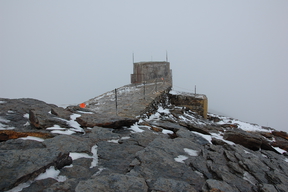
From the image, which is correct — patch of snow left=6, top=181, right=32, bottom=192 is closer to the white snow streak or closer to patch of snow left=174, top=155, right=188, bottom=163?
patch of snow left=174, top=155, right=188, bottom=163

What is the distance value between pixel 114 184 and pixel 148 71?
13.3 m

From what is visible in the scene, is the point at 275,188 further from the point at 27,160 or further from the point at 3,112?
the point at 3,112

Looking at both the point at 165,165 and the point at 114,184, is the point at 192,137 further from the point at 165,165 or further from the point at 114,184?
the point at 114,184

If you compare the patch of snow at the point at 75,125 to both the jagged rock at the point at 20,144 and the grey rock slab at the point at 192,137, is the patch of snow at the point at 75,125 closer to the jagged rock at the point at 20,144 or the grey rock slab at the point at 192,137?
the jagged rock at the point at 20,144

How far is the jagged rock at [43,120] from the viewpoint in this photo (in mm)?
4258

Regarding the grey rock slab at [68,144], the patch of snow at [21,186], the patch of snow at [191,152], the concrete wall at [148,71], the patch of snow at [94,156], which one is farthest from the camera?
the concrete wall at [148,71]

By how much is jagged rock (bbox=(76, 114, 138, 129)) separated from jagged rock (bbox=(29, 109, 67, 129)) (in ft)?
1.46

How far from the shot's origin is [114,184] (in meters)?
2.49

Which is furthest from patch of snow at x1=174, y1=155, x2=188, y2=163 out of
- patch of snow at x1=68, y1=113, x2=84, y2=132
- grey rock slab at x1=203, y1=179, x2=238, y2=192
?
patch of snow at x1=68, y1=113, x2=84, y2=132

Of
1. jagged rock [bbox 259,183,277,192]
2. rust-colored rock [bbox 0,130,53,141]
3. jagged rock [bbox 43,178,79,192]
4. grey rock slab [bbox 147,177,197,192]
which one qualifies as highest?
rust-colored rock [bbox 0,130,53,141]

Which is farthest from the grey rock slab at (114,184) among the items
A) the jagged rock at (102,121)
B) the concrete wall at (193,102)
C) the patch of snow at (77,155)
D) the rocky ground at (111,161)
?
the concrete wall at (193,102)

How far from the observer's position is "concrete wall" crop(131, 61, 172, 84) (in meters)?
15.2

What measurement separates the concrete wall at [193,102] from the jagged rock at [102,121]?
756 cm

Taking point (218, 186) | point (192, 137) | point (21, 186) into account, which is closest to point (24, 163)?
point (21, 186)
